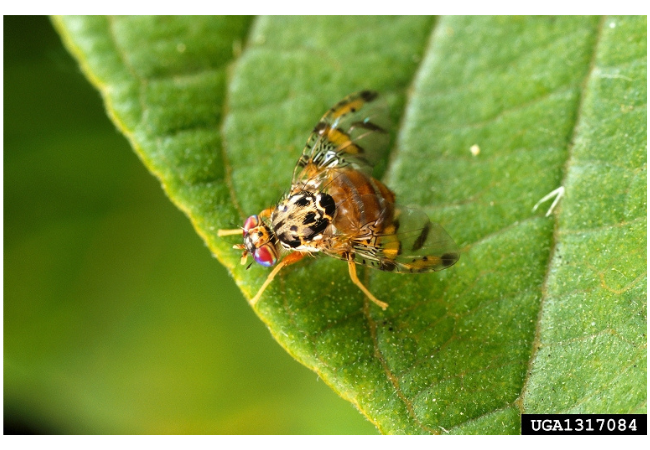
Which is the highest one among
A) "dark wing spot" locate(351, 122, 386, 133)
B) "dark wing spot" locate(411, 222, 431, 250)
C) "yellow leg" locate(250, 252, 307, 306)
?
"dark wing spot" locate(351, 122, 386, 133)

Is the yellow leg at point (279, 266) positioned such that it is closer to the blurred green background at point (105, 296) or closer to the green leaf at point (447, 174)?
the green leaf at point (447, 174)

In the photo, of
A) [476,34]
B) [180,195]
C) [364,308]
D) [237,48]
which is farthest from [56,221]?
[476,34]

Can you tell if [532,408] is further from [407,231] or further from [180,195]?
[180,195]

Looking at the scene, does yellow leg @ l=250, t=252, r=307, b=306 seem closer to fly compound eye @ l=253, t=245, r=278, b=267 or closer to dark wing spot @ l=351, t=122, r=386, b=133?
fly compound eye @ l=253, t=245, r=278, b=267

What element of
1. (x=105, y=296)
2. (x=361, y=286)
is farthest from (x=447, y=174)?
(x=105, y=296)

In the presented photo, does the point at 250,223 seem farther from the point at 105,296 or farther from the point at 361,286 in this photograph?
the point at 105,296

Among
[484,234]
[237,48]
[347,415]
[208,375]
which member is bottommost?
[347,415]

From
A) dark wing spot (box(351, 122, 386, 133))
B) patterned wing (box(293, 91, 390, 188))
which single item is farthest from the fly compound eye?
dark wing spot (box(351, 122, 386, 133))
